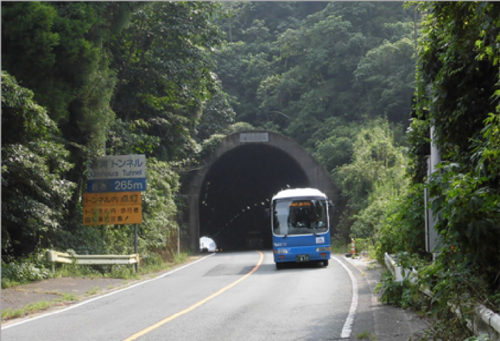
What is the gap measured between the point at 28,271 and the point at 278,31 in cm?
4891

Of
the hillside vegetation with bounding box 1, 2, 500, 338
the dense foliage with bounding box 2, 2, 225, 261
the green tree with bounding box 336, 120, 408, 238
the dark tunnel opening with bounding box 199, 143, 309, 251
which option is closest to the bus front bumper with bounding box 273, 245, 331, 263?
the hillside vegetation with bounding box 1, 2, 500, 338

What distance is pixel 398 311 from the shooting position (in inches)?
437

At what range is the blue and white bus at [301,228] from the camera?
73.9 feet

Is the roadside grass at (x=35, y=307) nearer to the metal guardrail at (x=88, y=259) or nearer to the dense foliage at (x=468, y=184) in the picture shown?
the metal guardrail at (x=88, y=259)

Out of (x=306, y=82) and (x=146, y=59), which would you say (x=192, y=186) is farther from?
(x=306, y=82)

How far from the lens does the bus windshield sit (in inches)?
904

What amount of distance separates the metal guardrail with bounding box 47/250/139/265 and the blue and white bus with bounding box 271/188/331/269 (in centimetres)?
516

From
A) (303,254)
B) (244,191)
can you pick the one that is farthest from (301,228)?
→ (244,191)

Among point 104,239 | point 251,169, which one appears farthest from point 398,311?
point 251,169

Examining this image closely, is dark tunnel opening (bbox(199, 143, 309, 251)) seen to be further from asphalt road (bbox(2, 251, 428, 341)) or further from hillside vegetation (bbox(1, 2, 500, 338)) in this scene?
asphalt road (bbox(2, 251, 428, 341))

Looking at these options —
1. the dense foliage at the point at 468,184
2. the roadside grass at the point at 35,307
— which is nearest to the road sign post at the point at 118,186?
the roadside grass at the point at 35,307

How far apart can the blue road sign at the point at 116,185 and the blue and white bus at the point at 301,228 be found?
4.95 m

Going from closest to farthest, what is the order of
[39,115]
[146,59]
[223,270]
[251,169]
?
[39,115] → [223,270] → [146,59] → [251,169]

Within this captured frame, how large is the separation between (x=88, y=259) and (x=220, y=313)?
32.3 feet
